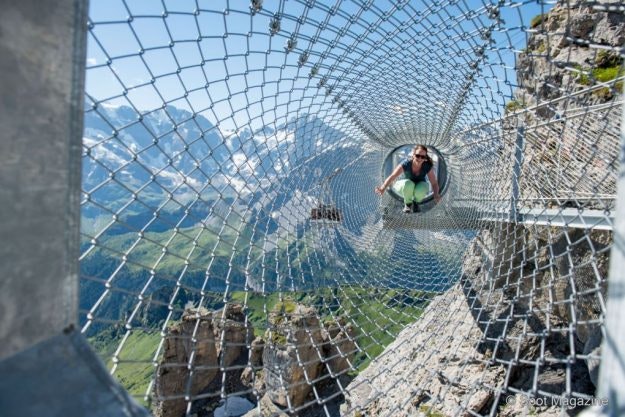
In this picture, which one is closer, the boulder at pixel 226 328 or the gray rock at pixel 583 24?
the boulder at pixel 226 328

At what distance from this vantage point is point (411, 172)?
5891 mm

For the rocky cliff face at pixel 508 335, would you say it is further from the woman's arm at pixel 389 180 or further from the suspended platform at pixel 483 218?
the woman's arm at pixel 389 180

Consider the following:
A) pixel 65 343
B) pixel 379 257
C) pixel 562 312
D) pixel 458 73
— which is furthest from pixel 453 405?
pixel 65 343

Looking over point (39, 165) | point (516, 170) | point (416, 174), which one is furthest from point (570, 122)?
point (39, 165)

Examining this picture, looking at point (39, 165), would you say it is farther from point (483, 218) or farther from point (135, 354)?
point (135, 354)

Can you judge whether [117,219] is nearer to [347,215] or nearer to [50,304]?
[50,304]

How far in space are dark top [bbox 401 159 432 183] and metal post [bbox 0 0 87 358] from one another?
513 cm

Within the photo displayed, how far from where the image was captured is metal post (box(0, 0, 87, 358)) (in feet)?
2.73

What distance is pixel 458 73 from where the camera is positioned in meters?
4.79

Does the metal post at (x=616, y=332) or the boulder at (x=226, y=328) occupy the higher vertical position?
the metal post at (x=616, y=332)

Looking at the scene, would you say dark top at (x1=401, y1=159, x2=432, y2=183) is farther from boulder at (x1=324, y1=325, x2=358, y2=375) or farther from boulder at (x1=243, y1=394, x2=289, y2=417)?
boulder at (x1=243, y1=394, x2=289, y2=417)

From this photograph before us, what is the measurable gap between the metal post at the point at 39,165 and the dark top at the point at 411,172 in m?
Answer: 5.13

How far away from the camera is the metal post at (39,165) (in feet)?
2.73

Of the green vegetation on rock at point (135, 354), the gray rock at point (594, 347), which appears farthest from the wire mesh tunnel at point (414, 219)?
the green vegetation on rock at point (135, 354)
